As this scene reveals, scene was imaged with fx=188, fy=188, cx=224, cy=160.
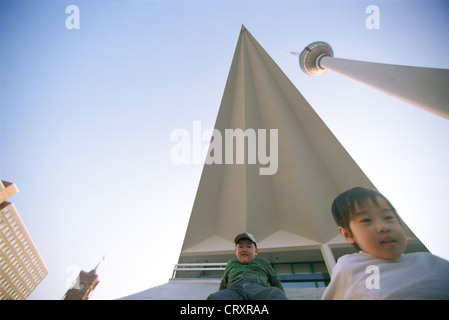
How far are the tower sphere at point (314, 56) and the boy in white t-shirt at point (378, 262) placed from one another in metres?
12.1

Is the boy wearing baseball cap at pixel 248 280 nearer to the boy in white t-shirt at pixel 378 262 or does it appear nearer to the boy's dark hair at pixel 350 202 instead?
the boy in white t-shirt at pixel 378 262

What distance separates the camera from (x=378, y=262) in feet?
4.48

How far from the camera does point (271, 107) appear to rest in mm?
10180

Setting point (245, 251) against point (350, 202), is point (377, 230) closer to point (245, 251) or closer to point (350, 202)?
point (350, 202)

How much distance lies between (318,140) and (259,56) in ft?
→ 19.0

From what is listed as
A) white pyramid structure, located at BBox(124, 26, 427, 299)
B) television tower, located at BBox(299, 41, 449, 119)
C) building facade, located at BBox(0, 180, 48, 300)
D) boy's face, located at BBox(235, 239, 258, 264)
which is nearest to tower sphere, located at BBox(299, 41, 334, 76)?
white pyramid structure, located at BBox(124, 26, 427, 299)

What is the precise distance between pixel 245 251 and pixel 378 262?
1731 mm

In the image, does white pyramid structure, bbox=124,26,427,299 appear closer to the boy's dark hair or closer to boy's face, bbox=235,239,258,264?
boy's face, bbox=235,239,258,264

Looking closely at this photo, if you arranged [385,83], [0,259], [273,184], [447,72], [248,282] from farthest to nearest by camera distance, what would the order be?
[0,259], [273,184], [385,83], [447,72], [248,282]

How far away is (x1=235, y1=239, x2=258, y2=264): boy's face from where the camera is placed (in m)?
2.75

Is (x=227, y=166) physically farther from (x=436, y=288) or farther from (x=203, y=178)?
(x=436, y=288)

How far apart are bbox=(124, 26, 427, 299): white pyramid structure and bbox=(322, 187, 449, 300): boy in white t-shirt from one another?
22.6ft

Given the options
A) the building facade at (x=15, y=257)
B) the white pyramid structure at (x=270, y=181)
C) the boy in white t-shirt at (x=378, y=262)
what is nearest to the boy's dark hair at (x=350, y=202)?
the boy in white t-shirt at (x=378, y=262)

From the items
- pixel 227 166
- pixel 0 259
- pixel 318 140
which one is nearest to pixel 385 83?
pixel 318 140
